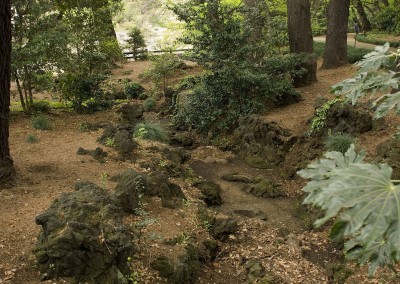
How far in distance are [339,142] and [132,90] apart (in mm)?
11036

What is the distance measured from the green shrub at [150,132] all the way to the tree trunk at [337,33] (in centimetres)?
730

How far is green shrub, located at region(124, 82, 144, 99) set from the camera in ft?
57.0

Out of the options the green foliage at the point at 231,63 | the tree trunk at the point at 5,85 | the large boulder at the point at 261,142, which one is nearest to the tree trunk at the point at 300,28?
the green foliage at the point at 231,63

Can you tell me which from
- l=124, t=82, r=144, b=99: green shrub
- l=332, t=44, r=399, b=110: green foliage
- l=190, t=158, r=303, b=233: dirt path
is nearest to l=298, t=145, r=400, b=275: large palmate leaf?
l=332, t=44, r=399, b=110: green foliage

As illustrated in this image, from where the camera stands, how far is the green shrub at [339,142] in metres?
8.41

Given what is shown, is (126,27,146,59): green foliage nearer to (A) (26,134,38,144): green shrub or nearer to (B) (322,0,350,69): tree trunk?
(B) (322,0,350,69): tree trunk

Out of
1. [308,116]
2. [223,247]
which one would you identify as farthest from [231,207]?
[308,116]

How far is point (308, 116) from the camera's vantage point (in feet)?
36.0

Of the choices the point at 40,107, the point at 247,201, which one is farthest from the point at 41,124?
the point at 247,201

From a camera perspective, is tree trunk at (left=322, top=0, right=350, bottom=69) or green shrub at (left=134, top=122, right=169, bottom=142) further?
tree trunk at (left=322, top=0, right=350, bottom=69)

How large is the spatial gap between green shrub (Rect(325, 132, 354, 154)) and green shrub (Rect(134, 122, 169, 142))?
A: 441 centimetres

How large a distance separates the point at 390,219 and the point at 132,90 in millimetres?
16478

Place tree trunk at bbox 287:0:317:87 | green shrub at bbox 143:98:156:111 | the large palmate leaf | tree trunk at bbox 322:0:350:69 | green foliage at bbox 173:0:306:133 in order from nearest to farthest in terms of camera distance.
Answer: the large palmate leaf → green foliage at bbox 173:0:306:133 → tree trunk at bbox 287:0:317:87 → tree trunk at bbox 322:0:350:69 → green shrub at bbox 143:98:156:111

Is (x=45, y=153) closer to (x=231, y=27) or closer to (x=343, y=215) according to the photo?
(x=231, y=27)
